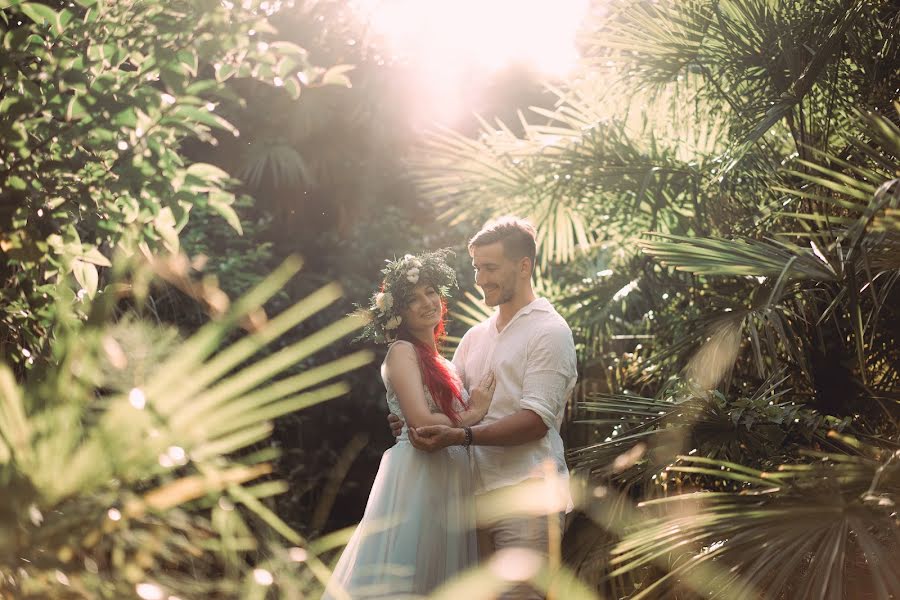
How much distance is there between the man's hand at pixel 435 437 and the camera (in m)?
3.16

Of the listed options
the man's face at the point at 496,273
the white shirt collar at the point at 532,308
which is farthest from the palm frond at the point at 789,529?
the man's face at the point at 496,273

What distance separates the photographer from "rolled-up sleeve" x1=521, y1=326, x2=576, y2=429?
3244 millimetres

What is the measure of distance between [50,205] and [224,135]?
27.3 ft

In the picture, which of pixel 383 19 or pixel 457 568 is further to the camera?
pixel 383 19

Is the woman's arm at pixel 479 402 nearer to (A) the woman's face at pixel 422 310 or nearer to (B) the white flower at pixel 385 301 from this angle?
(A) the woman's face at pixel 422 310

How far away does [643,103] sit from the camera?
579cm

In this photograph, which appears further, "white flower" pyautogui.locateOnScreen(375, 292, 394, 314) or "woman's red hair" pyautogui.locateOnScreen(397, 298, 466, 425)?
"white flower" pyautogui.locateOnScreen(375, 292, 394, 314)

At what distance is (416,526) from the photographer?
3363mm

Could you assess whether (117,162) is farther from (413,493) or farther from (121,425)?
(413,493)

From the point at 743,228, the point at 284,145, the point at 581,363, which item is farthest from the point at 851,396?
the point at 284,145

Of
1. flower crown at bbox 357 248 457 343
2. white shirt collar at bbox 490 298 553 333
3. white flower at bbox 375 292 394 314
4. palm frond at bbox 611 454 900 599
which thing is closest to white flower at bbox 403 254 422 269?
flower crown at bbox 357 248 457 343

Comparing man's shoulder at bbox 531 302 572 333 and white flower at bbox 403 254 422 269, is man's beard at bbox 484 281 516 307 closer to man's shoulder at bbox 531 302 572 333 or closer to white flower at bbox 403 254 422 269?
man's shoulder at bbox 531 302 572 333

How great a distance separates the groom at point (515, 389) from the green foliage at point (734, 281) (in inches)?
10.3

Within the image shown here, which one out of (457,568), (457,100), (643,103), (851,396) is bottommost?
(457,568)
